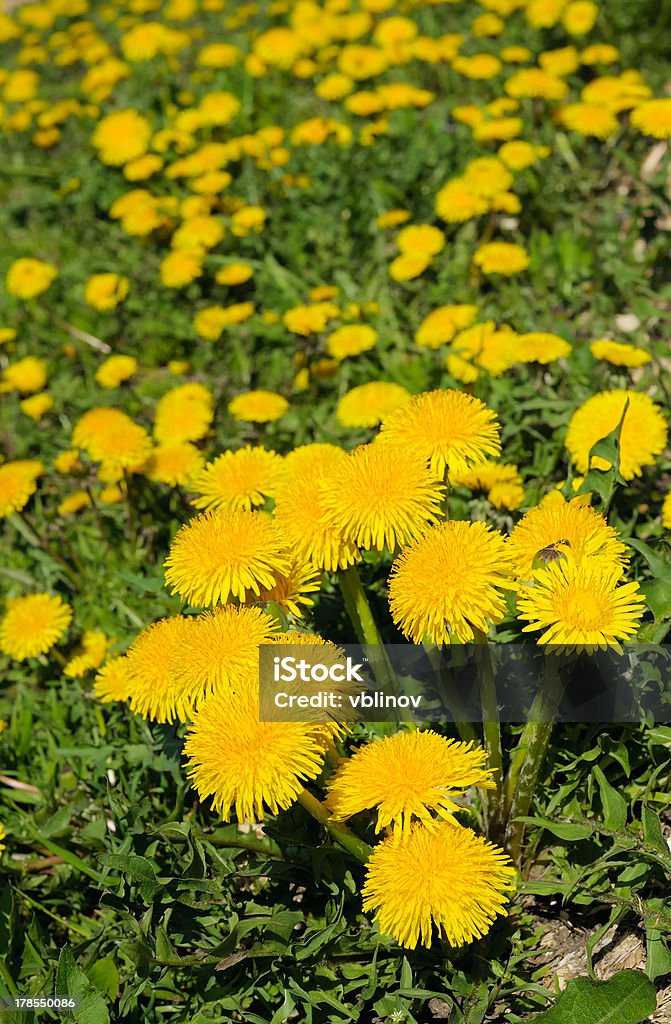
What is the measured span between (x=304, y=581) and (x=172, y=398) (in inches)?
62.0

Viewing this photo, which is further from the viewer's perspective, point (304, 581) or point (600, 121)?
point (600, 121)

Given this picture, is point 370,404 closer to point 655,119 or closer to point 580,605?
point 580,605

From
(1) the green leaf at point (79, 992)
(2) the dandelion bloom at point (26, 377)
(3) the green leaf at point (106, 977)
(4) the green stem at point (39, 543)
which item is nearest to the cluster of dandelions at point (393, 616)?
(1) the green leaf at point (79, 992)

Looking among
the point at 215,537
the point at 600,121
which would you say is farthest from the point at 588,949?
the point at 600,121

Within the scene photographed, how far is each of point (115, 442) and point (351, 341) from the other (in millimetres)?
1023

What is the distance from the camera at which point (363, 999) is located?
1840mm

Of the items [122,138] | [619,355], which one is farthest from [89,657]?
[122,138]

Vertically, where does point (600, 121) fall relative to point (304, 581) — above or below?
above

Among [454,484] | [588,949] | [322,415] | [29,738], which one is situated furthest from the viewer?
[322,415]

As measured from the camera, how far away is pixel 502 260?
355 centimetres

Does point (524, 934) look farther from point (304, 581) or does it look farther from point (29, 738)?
point (29, 738)

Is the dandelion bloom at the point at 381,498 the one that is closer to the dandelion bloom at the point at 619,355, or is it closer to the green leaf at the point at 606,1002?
the green leaf at the point at 606,1002

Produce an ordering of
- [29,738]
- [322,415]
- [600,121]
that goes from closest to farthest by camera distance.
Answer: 1. [29,738]
2. [322,415]
3. [600,121]

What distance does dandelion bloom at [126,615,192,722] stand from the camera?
6.28 ft
